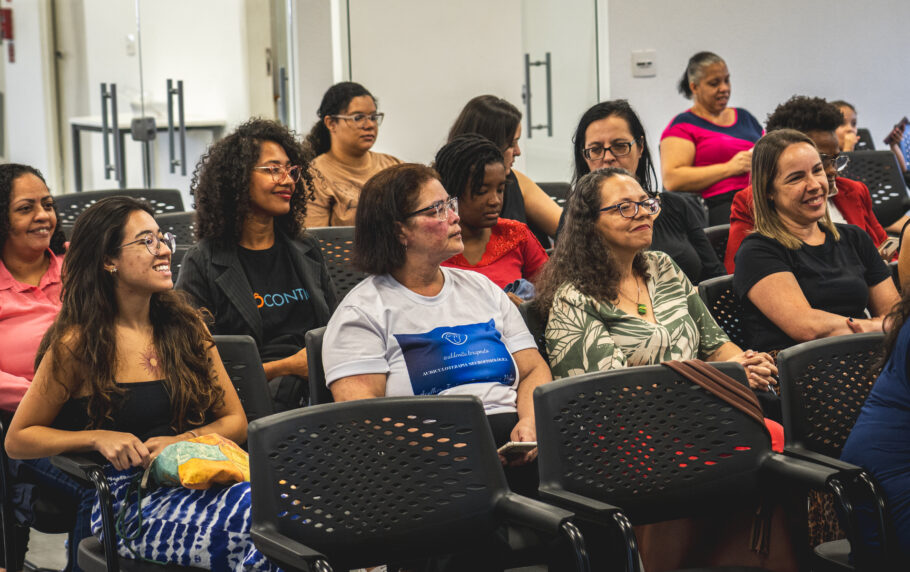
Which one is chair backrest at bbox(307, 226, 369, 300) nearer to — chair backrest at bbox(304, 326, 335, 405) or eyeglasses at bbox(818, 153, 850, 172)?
chair backrest at bbox(304, 326, 335, 405)

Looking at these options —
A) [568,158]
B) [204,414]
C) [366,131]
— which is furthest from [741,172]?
[204,414]

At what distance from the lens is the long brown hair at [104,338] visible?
2.28 m

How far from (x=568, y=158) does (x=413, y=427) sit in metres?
3.91

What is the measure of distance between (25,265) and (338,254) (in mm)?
956

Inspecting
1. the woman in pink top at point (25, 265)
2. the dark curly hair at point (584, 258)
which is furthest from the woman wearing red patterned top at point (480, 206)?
the woman in pink top at point (25, 265)

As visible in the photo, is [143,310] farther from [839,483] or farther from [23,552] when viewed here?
[839,483]

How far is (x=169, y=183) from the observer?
18.7ft

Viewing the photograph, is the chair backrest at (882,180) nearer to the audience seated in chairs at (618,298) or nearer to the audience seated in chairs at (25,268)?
the audience seated in chairs at (618,298)

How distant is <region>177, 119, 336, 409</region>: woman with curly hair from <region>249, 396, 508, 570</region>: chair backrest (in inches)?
37.2

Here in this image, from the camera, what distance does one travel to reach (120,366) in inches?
92.3

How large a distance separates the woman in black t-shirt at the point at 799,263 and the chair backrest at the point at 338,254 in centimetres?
122

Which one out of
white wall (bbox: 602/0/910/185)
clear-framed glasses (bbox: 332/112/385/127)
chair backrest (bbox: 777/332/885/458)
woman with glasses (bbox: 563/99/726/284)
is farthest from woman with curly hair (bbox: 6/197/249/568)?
white wall (bbox: 602/0/910/185)

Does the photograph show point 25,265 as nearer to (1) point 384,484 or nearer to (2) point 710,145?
(1) point 384,484

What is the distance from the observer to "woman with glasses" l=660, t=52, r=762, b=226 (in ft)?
15.4
